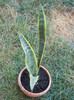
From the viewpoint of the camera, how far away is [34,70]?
1521mm

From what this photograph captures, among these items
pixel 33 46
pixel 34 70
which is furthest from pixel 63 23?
pixel 34 70

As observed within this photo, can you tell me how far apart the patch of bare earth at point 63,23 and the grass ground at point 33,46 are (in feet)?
0.06

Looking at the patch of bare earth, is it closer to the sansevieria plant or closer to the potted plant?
the potted plant

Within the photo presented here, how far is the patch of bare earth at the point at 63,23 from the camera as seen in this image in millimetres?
2545

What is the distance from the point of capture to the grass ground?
1856 mm

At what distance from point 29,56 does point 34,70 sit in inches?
7.5

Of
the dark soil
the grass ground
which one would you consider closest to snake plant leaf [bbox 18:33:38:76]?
the dark soil

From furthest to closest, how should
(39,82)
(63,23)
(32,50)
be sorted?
(63,23)
(39,82)
(32,50)

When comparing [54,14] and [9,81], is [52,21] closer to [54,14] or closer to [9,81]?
[54,14]

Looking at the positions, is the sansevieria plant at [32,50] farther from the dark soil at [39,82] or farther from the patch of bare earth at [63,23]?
the patch of bare earth at [63,23]

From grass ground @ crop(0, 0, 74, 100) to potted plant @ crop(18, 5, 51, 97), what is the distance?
0.55ft

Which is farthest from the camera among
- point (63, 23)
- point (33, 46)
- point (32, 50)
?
point (63, 23)

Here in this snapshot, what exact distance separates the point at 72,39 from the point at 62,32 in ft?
0.67

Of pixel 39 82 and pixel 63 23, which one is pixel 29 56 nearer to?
pixel 39 82
